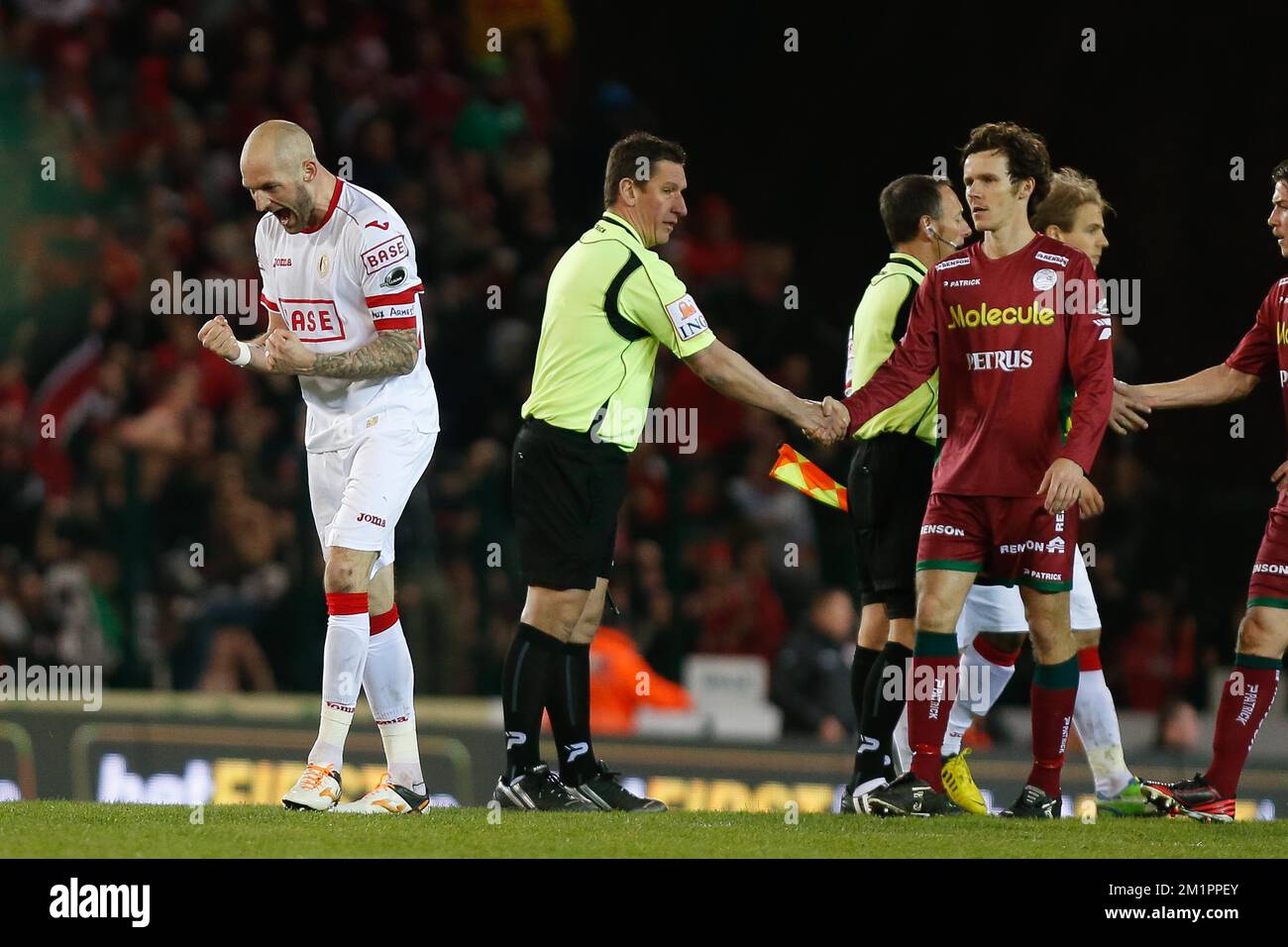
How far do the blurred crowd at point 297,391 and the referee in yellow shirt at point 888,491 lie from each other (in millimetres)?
3351

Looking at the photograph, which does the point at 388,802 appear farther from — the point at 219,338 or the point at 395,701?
the point at 219,338

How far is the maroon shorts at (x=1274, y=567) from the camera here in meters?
6.75

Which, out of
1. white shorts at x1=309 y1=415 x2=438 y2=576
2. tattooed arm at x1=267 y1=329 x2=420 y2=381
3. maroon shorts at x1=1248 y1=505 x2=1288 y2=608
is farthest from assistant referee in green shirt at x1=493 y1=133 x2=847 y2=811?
maroon shorts at x1=1248 y1=505 x2=1288 y2=608

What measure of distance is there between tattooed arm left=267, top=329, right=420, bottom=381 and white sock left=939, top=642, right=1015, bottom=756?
2.65 meters

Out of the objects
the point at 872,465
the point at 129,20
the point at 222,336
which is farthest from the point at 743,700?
the point at 129,20

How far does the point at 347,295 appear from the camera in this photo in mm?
6348

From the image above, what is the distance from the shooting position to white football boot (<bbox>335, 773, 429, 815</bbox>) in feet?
20.4

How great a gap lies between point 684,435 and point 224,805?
21.5 ft

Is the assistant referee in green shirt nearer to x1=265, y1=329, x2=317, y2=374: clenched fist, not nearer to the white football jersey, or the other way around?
the white football jersey

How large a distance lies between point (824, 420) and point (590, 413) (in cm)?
84

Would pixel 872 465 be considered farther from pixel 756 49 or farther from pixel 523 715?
pixel 756 49

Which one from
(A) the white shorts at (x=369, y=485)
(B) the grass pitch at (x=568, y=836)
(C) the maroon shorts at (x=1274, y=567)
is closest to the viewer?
(B) the grass pitch at (x=568, y=836)

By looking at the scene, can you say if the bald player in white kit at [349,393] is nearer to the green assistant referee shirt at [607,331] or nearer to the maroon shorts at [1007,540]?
the green assistant referee shirt at [607,331]

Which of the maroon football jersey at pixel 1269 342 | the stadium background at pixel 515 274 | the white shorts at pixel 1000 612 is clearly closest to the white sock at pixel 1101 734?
the white shorts at pixel 1000 612
